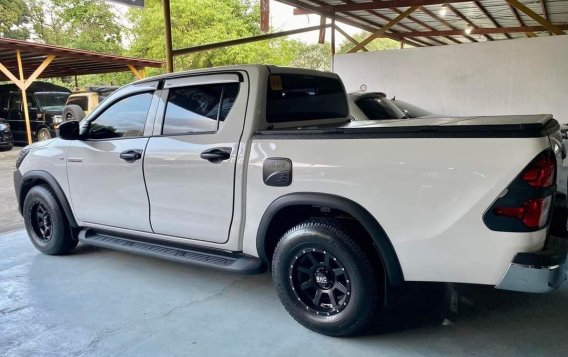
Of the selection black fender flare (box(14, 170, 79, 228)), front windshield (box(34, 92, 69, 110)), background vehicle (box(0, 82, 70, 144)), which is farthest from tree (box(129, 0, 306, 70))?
black fender flare (box(14, 170, 79, 228))

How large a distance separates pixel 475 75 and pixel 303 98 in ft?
22.3

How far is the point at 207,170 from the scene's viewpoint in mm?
3215

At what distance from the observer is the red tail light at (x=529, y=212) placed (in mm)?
2219

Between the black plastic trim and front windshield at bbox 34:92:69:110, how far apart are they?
47.8ft

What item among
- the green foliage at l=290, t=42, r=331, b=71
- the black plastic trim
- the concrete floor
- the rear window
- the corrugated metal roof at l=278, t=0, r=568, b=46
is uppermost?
the green foliage at l=290, t=42, r=331, b=71

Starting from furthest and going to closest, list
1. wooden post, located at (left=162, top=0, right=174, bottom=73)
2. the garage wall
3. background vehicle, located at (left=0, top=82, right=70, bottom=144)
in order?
background vehicle, located at (left=0, top=82, right=70, bottom=144)
the garage wall
wooden post, located at (left=162, top=0, right=174, bottom=73)

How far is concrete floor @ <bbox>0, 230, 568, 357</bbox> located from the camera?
2.74m

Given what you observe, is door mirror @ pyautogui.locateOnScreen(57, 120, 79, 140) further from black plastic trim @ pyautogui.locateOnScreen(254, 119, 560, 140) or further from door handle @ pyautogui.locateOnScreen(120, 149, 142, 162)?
black plastic trim @ pyautogui.locateOnScreen(254, 119, 560, 140)

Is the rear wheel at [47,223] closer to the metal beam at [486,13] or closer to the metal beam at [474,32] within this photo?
the metal beam at [486,13]

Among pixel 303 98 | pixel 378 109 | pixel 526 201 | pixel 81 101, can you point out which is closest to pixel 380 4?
pixel 378 109

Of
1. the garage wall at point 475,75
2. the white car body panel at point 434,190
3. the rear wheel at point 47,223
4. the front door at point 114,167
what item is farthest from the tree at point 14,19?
the white car body panel at point 434,190

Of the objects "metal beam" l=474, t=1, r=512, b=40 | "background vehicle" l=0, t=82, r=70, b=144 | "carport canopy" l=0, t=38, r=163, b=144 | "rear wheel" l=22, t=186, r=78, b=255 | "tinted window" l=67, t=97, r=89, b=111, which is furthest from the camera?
"background vehicle" l=0, t=82, r=70, b=144

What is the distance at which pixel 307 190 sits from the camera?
279 cm

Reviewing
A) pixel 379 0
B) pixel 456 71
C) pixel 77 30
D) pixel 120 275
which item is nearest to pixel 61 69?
pixel 77 30
